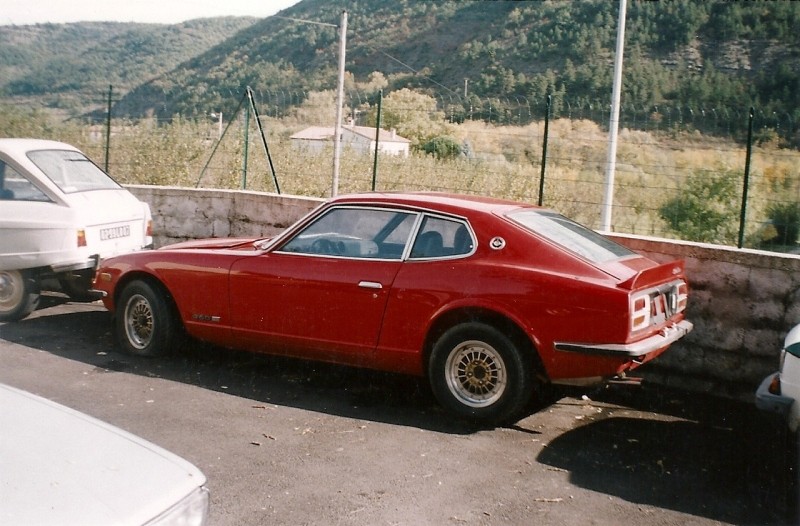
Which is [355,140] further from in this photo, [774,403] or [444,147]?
[774,403]

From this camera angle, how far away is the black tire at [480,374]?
18.6 ft

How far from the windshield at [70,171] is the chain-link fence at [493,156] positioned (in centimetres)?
285

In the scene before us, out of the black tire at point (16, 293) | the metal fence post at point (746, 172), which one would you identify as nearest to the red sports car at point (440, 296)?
the metal fence post at point (746, 172)

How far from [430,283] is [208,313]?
1958 mm

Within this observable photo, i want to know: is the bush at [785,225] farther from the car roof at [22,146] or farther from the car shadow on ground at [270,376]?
the car roof at [22,146]

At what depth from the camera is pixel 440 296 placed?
5.90 m

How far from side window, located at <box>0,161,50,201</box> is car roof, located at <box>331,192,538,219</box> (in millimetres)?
3573

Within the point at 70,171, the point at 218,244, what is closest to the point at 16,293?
the point at 70,171

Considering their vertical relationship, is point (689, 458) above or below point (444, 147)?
below

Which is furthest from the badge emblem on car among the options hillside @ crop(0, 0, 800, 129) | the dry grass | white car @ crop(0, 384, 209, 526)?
hillside @ crop(0, 0, 800, 129)

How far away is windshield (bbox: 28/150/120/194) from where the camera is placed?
28.4 feet

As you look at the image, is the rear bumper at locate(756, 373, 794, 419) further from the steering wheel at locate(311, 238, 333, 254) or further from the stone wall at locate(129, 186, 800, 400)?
the steering wheel at locate(311, 238, 333, 254)

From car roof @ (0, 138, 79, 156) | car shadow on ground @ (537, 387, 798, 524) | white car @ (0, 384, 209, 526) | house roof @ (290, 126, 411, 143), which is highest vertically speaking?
house roof @ (290, 126, 411, 143)

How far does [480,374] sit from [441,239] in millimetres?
1005
